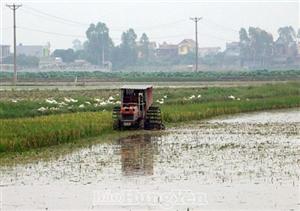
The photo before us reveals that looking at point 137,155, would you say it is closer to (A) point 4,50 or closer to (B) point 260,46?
(B) point 260,46

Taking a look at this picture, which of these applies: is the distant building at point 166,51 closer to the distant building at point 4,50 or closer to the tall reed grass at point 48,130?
the distant building at point 4,50

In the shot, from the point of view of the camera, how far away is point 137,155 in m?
17.7

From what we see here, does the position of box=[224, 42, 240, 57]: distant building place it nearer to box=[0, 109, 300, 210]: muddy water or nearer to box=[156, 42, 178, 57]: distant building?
box=[156, 42, 178, 57]: distant building

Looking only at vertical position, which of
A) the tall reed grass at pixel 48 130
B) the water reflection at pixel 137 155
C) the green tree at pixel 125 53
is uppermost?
the green tree at pixel 125 53

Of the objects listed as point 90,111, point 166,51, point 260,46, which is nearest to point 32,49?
point 166,51

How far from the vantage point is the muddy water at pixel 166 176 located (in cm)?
1133

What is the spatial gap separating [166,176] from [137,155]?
12.4ft

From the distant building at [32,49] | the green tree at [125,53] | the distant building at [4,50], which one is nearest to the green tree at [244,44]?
the green tree at [125,53]

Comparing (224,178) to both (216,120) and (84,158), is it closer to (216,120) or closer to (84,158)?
(84,158)

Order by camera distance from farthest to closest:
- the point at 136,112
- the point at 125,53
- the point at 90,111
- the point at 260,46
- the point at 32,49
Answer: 1. the point at 32,49
2. the point at 260,46
3. the point at 125,53
4. the point at 90,111
5. the point at 136,112

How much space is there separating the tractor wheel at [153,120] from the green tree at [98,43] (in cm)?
10946

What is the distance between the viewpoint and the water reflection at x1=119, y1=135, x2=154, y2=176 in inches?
589

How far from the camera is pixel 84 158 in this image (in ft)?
55.6

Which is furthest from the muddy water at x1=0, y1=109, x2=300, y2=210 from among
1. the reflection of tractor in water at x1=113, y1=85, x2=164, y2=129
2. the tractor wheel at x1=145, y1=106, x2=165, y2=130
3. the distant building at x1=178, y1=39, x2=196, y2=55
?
the distant building at x1=178, y1=39, x2=196, y2=55
